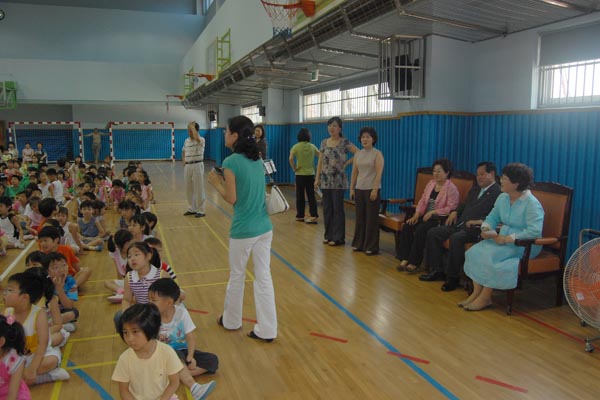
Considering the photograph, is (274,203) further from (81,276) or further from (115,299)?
(81,276)

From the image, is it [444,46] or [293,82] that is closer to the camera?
[444,46]

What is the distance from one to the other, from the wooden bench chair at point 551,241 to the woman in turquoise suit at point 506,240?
0.09 meters

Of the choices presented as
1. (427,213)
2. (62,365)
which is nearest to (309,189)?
(427,213)

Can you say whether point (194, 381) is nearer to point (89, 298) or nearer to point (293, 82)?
point (89, 298)

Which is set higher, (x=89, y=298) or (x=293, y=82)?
(x=293, y=82)

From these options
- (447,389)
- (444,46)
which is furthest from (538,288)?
(444,46)

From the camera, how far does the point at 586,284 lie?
11.5 ft

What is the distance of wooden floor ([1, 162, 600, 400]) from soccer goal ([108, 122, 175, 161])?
68.2ft

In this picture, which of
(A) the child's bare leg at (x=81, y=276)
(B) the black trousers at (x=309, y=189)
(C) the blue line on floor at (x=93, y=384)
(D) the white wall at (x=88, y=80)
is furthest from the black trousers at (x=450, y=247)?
(D) the white wall at (x=88, y=80)

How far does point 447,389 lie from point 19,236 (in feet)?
21.4

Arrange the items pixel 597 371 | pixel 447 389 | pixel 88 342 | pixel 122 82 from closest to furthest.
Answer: pixel 447 389 < pixel 597 371 < pixel 88 342 < pixel 122 82

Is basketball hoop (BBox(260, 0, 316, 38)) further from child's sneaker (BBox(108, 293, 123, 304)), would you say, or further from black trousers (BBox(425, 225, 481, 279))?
child's sneaker (BBox(108, 293, 123, 304))

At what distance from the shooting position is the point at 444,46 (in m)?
6.93

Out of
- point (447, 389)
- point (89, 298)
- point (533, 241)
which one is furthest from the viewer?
point (89, 298)
